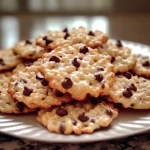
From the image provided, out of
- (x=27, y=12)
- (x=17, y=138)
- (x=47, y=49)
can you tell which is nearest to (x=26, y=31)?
(x=27, y=12)

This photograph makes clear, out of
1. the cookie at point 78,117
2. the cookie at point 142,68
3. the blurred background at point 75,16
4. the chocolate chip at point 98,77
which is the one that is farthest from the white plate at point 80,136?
the blurred background at point 75,16

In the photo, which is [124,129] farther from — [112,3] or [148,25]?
[112,3]

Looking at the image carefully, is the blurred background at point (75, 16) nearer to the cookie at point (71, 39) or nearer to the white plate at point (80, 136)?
the cookie at point (71, 39)

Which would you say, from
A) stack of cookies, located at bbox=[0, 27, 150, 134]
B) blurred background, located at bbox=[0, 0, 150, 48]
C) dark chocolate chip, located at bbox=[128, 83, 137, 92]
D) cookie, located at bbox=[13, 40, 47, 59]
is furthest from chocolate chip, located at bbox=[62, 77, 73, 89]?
blurred background, located at bbox=[0, 0, 150, 48]

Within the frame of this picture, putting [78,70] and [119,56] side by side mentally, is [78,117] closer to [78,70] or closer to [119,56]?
[78,70]

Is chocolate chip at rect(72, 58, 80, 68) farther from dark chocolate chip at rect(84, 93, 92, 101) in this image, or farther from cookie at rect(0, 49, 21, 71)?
cookie at rect(0, 49, 21, 71)

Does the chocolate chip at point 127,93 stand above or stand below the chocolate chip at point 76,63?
below
